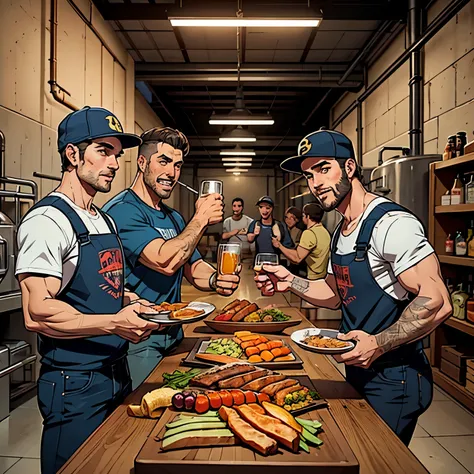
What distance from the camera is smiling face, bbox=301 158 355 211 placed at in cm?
199

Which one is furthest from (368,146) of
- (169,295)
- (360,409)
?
(360,409)

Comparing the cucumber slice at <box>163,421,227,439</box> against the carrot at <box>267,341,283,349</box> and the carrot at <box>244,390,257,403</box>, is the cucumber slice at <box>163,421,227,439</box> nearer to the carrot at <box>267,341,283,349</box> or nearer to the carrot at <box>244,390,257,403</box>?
the carrot at <box>244,390,257,403</box>

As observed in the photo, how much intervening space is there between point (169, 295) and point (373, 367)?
0.99m

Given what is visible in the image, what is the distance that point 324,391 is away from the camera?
179cm

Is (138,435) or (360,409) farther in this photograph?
(360,409)

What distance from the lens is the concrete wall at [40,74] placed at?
4.07 meters

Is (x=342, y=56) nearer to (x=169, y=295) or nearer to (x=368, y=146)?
(x=368, y=146)

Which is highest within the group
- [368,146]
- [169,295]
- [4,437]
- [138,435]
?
[368,146]

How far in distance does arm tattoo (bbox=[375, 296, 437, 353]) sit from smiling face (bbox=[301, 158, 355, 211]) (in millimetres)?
494

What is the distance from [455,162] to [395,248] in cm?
294

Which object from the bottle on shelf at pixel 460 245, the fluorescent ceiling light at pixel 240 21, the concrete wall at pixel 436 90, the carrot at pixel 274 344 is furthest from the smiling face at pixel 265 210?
the carrot at pixel 274 344

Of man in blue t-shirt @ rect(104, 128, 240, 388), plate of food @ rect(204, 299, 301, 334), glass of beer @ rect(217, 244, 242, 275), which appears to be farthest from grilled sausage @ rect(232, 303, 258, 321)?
glass of beer @ rect(217, 244, 242, 275)

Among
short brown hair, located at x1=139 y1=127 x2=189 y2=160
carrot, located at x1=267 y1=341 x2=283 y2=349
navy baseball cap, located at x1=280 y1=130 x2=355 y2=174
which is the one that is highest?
short brown hair, located at x1=139 y1=127 x2=189 y2=160

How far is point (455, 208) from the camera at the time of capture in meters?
4.42
